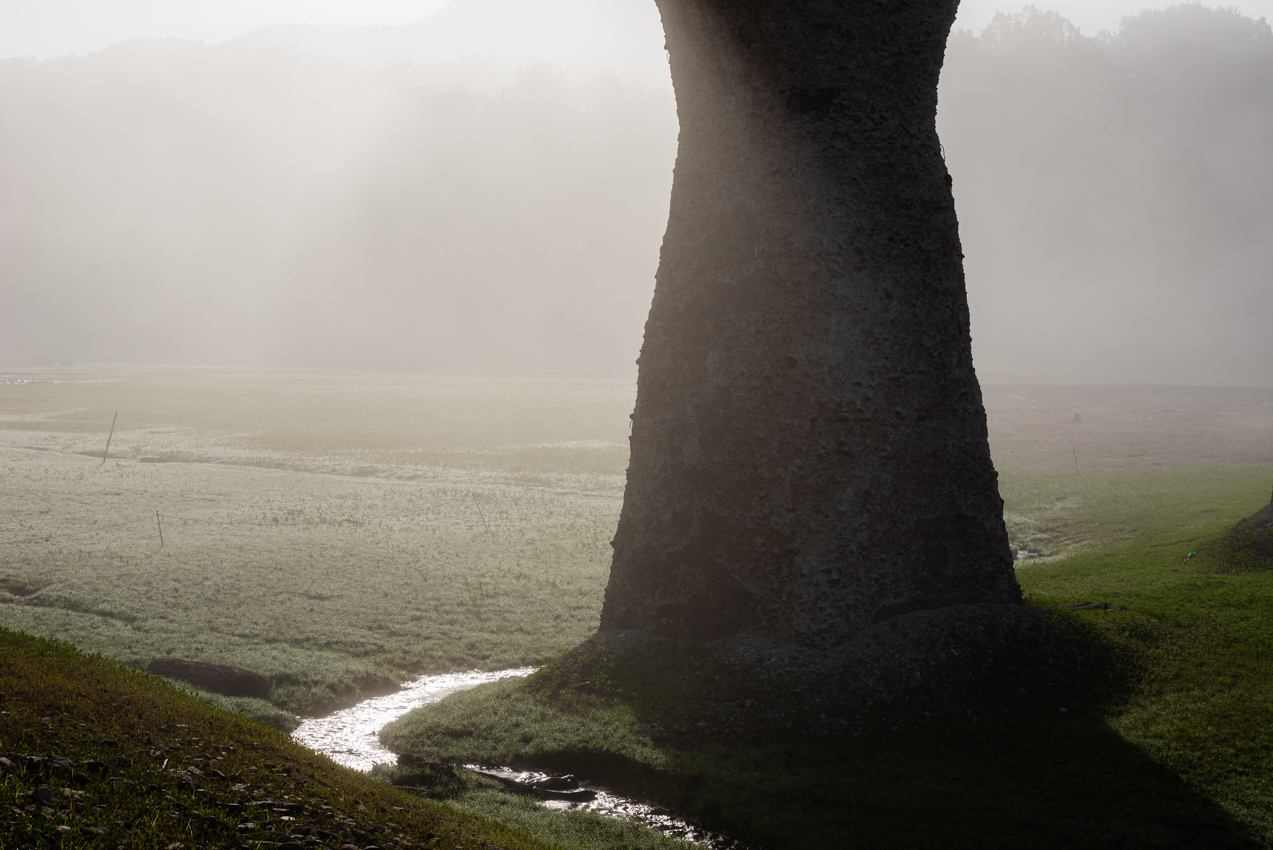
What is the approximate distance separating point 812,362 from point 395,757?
6.84 m

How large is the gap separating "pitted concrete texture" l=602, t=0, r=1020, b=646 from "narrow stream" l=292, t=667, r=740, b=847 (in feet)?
9.10

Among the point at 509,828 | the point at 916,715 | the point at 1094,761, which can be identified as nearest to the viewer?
the point at 509,828

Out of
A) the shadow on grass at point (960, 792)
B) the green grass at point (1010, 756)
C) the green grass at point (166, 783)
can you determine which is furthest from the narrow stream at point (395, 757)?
the green grass at point (166, 783)

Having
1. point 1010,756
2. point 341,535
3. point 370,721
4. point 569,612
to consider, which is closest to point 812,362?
point 1010,756

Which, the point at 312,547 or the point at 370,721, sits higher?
the point at 312,547

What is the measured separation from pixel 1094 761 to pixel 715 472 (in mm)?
5147

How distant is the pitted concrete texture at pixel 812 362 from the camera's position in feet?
34.8

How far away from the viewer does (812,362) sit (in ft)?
Answer: 34.9

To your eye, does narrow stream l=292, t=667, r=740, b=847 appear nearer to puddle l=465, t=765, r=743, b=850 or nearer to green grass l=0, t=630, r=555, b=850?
puddle l=465, t=765, r=743, b=850

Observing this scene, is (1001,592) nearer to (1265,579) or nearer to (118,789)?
(1265,579)

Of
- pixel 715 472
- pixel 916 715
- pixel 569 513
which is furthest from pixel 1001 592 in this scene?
pixel 569 513

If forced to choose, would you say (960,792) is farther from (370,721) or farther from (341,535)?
(341,535)

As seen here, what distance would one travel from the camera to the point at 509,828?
752cm

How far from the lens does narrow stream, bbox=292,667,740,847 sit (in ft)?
27.5
